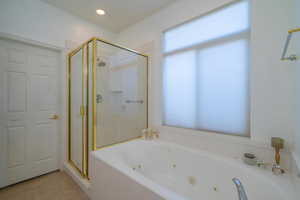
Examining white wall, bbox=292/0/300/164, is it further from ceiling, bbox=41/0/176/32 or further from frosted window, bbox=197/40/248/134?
ceiling, bbox=41/0/176/32

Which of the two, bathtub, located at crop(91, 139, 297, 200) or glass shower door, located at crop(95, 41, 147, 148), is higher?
glass shower door, located at crop(95, 41, 147, 148)

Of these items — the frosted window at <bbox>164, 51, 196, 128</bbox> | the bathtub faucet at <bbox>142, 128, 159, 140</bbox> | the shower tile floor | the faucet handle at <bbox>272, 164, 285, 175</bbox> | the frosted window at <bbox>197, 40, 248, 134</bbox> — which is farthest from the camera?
the bathtub faucet at <bbox>142, 128, 159, 140</bbox>

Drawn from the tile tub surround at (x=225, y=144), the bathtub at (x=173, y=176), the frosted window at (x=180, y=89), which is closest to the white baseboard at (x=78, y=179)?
the bathtub at (x=173, y=176)

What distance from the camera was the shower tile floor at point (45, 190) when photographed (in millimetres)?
1559

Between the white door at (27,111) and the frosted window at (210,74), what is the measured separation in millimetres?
1920

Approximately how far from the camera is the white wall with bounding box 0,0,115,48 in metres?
1.70

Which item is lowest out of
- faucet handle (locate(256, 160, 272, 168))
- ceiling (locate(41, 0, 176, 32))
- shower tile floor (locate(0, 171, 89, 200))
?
shower tile floor (locate(0, 171, 89, 200))

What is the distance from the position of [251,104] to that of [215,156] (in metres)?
0.68

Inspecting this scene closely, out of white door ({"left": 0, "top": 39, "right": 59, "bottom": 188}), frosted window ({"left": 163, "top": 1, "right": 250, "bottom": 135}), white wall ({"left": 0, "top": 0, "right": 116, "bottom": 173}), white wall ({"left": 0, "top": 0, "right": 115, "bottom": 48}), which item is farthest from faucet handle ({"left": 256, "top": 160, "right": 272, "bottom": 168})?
white wall ({"left": 0, "top": 0, "right": 115, "bottom": 48})

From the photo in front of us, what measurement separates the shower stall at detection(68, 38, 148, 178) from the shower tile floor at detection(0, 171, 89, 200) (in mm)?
212

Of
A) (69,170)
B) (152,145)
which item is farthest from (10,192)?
(152,145)

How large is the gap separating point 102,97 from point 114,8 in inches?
59.3

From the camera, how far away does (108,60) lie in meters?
1.80

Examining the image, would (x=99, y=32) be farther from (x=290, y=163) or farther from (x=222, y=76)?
(x=290, y=163)
